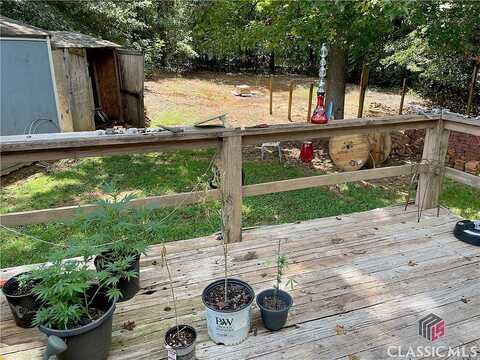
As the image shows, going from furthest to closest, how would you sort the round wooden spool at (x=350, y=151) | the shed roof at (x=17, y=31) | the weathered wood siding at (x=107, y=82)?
the weathered wood siding at (x=107, y=82) → the round wooden spool at (x=350, y=151) → the shed roof at (x=17, y=31)

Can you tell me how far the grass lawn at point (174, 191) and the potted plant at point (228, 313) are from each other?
4.62 ft

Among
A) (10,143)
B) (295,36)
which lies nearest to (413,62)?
(295,36)

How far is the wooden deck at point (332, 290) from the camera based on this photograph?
190cm

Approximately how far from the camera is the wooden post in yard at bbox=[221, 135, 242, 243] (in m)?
2.64

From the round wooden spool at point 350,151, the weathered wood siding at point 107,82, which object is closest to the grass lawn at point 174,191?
the round wooden spool at point 350,151

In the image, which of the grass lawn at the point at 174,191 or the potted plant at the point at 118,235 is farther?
the grass lawn at the point at 174,191

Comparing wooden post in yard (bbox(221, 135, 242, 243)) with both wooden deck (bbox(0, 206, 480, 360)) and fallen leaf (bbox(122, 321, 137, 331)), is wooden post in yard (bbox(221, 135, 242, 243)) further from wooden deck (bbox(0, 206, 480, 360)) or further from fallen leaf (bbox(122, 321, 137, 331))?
fallen leaf (bbox(122, 321, 137, 331))

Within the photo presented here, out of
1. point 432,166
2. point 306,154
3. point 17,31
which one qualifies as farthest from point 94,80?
point 432,166

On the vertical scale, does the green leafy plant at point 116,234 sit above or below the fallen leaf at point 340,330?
above

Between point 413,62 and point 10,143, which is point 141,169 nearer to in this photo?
point 10,143

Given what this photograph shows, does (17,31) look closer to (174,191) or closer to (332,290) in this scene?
(174,191)

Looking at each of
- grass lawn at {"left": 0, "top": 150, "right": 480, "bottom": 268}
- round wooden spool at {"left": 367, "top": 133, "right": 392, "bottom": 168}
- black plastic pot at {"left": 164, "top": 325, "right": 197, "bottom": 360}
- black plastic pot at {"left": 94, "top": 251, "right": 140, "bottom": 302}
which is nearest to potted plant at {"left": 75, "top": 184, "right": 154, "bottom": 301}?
black plastic pot at {"left": 94, "top": 251, "right": 140, "bottom": 302}

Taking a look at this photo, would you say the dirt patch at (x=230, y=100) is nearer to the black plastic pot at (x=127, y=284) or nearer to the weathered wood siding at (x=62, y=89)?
the weathered wood siding at (x=62, y=89)

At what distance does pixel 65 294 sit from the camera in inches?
65.9
